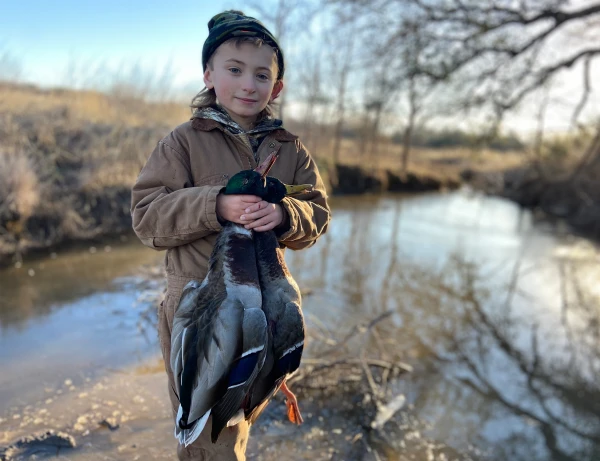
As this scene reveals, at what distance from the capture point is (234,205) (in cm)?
144

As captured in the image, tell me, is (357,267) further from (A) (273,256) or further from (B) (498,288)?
(A) (273,256)

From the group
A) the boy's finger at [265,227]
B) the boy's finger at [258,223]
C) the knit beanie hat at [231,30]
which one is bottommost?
the boy's finger at [265,227]

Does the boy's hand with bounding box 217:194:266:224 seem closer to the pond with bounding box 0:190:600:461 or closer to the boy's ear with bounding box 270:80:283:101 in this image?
the boy's ear with bounding box 270:80:283:101

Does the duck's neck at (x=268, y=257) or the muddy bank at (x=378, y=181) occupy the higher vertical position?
the duck's neck at (x=268, y=257)

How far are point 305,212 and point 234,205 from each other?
33cm

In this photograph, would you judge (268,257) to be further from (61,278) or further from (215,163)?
(61,278)

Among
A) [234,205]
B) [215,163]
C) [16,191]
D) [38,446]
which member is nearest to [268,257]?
[234,205]

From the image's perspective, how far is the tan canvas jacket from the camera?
154cm

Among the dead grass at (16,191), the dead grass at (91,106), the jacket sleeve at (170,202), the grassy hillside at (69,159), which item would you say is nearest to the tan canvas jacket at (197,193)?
the jacket sleeve at (170,202)

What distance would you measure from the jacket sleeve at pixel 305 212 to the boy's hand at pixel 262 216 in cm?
6

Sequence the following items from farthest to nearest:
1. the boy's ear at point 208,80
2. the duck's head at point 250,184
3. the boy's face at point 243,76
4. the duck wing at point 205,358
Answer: the boy's ear at point 208,80, the boy's face at point 243,76, the duck's head at point 250,184, the duck wing at point 205,358

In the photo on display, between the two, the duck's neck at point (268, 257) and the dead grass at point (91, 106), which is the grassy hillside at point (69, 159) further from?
the duck's neck at point (268, 257)

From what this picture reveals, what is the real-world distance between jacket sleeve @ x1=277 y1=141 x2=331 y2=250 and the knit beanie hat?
0.47 metres

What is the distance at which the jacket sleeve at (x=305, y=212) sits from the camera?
5.14ft
